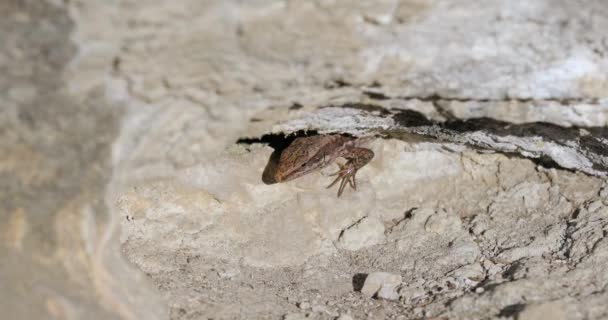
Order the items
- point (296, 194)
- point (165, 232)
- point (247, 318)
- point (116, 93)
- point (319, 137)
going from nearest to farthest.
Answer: point (116, 93), point (247, 318), point (165, 232), point (296, 194), point (319, 137)

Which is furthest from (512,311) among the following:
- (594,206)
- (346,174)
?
(346,174)

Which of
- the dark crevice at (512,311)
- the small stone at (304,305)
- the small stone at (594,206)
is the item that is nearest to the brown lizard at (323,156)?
the small stone at (304,305)

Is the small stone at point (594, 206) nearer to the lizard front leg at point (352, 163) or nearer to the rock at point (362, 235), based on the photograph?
the rock at point (362, 235)

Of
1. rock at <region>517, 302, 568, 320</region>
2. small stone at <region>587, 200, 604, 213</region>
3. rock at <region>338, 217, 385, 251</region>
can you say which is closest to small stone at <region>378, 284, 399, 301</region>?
rock at <region>338, 217, 385, 251</region>

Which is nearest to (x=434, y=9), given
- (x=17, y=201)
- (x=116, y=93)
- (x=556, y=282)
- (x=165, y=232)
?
(x=116, y=93)

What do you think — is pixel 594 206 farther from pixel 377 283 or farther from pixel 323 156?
pixel 323 156

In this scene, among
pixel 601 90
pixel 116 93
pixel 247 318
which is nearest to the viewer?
pixel 116 93

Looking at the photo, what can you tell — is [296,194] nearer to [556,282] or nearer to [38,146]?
[556,282]
